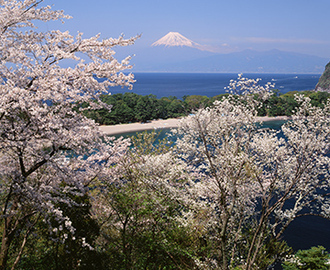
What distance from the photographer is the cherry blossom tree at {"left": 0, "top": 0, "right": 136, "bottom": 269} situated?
511 centimetres

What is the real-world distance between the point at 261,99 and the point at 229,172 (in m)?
2.28

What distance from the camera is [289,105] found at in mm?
61406

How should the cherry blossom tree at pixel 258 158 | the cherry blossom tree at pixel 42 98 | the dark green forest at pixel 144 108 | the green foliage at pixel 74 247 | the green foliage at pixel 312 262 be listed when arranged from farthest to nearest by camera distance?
the dark green forest at pixel 144 108, the green foliage at pixel 312 262, the green foliage at pixel 74 247, the cherry blossom tree at pixel 258 158, the cherry blossom tree at pixel 42 98

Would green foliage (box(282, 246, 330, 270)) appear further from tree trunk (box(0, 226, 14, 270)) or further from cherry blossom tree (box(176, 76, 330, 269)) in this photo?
tree trunk (box(0, 226, 14, 270))

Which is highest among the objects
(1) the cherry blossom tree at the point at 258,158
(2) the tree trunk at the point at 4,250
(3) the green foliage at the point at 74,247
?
(1) the cherry blossom tree at the point at 258,158

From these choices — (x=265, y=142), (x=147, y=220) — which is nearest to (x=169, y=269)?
(x=147, y=220)

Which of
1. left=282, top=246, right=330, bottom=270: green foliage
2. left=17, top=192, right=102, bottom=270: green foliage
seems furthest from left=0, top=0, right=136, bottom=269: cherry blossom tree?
left=282, top=246, right=330, bottom=270: green foliage

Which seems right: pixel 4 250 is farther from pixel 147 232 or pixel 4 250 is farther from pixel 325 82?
pixel 325 82

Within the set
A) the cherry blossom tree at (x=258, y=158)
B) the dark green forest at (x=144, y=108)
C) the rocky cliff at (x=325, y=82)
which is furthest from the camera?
the rocky cliff at (x=325, y=82)

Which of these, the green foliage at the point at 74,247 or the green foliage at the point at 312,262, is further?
the green foliage at the point at 312,262

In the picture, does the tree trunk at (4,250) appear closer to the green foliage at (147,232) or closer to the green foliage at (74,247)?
the green foliage at (74,247)

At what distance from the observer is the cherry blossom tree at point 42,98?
5105 millimetres

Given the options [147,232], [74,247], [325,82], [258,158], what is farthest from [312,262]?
[325,82]

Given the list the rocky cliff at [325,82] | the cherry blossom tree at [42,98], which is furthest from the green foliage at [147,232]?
the rocky cliff at [325,82]
